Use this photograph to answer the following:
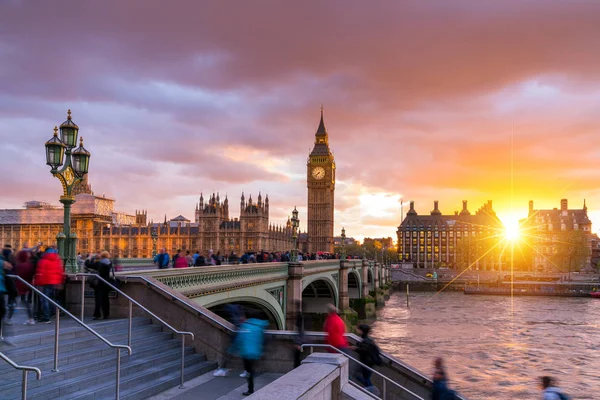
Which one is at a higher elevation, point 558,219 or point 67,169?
point 558,219

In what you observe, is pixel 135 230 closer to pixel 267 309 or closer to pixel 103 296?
pixel 267 309

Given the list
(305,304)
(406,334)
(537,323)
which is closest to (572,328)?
(537,323)

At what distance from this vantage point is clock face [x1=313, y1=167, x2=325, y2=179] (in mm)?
169000

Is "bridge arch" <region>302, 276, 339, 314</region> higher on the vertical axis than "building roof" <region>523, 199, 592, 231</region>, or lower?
lower

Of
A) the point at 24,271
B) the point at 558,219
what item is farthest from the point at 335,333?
the point at 558,219

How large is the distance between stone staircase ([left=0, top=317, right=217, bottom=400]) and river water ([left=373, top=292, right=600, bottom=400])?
2297 centimetres

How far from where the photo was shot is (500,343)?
46.1 meters

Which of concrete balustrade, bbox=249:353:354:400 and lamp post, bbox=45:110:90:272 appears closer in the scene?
concrete balustrade, bbox=249:353:354:400

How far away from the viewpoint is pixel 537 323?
5822 centimetres

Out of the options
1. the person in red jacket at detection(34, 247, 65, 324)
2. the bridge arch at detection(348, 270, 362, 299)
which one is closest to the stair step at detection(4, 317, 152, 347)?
the person in red jacket at detection(34, 247, 65, 324)

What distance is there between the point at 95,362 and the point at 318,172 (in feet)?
527

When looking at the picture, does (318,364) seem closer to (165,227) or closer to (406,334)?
(406,334)

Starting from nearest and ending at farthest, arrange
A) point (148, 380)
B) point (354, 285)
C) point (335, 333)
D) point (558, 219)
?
point (148, 380), point (335, 333), point (354, 285), point (558, 219)

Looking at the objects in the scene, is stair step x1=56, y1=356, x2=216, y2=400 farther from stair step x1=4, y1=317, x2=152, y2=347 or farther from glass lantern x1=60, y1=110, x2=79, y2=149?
glass lantern x1=60, y1=110, x2=79, y2=149
